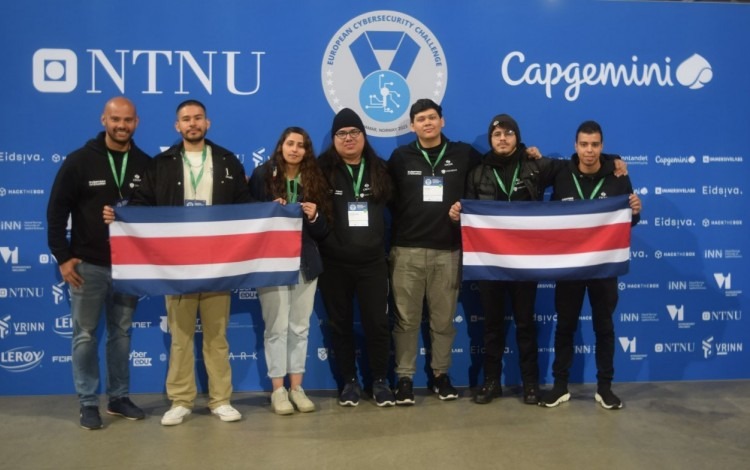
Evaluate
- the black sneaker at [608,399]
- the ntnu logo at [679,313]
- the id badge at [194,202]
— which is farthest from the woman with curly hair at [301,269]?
the ntnu logo at [679,313]

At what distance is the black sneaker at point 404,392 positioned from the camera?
4047mm

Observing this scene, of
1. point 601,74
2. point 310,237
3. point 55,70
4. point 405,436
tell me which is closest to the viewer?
point 405,436

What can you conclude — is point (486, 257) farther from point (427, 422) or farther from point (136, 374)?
point (136, 374)

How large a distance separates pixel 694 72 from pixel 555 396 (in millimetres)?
2311

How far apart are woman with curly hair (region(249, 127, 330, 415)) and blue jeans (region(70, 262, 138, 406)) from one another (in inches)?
30.5

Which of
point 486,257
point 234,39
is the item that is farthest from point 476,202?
point 234,39

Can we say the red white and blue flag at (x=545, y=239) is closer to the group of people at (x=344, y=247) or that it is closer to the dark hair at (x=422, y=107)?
the group of people at (x=344, y=247)

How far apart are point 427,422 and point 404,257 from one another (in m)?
0.95

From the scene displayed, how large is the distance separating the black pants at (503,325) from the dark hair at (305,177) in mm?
1081

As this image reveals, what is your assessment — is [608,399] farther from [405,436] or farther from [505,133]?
[505,133]

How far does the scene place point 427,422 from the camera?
12.3 feet

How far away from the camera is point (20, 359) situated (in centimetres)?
428

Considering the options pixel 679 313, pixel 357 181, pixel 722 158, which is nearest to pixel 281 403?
pixel 357 181

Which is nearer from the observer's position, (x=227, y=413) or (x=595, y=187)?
(x=227, y=413)
